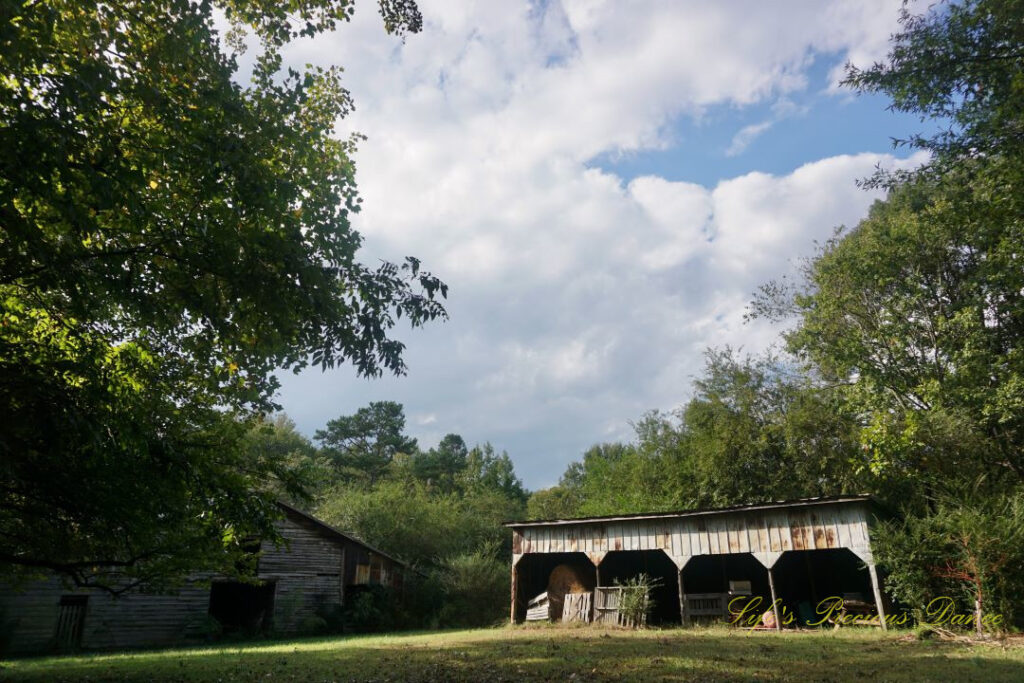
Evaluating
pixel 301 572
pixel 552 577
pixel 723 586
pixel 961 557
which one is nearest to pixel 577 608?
pixel 552 577

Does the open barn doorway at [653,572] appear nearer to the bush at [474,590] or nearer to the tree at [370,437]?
the bush at [474,590]

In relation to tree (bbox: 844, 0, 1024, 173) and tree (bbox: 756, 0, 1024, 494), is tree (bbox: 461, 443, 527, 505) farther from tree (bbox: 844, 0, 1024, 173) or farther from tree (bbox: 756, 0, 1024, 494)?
tree (bbox: 844, 0, 1024, 173)

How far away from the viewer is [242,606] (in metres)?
26.5

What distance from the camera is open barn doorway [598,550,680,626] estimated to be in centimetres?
2555

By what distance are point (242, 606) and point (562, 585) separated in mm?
13804

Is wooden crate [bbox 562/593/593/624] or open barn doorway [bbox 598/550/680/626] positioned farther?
open barn doorway [bbox 598/550/680/626]

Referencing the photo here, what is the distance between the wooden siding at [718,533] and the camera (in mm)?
17891

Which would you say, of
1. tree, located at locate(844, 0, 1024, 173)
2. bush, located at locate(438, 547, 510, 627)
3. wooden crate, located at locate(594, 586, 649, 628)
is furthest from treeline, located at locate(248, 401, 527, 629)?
tree, located at locate(844, 0, 1024, 173)

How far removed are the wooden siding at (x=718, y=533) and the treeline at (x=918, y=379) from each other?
1.21 meters

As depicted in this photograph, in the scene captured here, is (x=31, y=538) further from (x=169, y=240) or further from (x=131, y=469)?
(x=169, y=240)

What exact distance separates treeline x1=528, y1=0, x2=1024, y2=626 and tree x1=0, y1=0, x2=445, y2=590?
11.6m

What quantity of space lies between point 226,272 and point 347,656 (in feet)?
32.4

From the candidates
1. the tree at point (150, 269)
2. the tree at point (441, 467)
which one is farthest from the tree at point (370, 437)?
the tree at point (150, 269)

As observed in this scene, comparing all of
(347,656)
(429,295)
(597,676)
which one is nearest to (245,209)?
(429,295)
